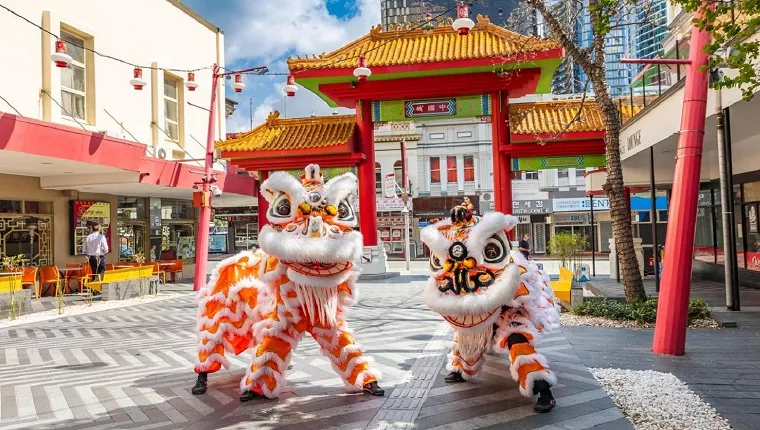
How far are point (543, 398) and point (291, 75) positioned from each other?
11734 mm

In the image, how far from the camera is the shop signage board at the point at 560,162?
14.5m

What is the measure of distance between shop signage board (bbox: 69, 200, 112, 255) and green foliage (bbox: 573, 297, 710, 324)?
1202cm

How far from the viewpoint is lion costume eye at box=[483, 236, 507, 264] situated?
4521 mm

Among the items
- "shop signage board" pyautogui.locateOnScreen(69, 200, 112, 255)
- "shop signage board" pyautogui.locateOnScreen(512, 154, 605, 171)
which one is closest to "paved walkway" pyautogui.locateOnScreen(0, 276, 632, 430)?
"shop signage board" pyautogui.locateOnScreen(69, 200, 112, 255)

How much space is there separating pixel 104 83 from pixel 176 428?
13218 millimetres

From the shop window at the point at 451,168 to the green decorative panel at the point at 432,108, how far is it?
15.5 meters

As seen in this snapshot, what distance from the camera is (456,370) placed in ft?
17.0

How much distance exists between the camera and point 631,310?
26.1 feet

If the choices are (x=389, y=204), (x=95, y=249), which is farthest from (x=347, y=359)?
(x=389, y=204)

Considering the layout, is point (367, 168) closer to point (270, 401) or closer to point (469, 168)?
point (270, 401)

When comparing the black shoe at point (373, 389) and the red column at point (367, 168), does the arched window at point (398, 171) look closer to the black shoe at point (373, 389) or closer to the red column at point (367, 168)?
the red column at point (367, 168)

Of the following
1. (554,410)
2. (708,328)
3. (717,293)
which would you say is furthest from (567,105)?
(554,410)

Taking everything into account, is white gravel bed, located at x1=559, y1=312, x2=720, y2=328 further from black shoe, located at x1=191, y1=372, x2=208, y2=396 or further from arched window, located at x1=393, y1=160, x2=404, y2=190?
arched window, located at x1=393, y1=160, x2=404, y2=190

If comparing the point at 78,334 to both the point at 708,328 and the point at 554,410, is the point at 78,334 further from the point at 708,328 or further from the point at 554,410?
the point at 708,328
